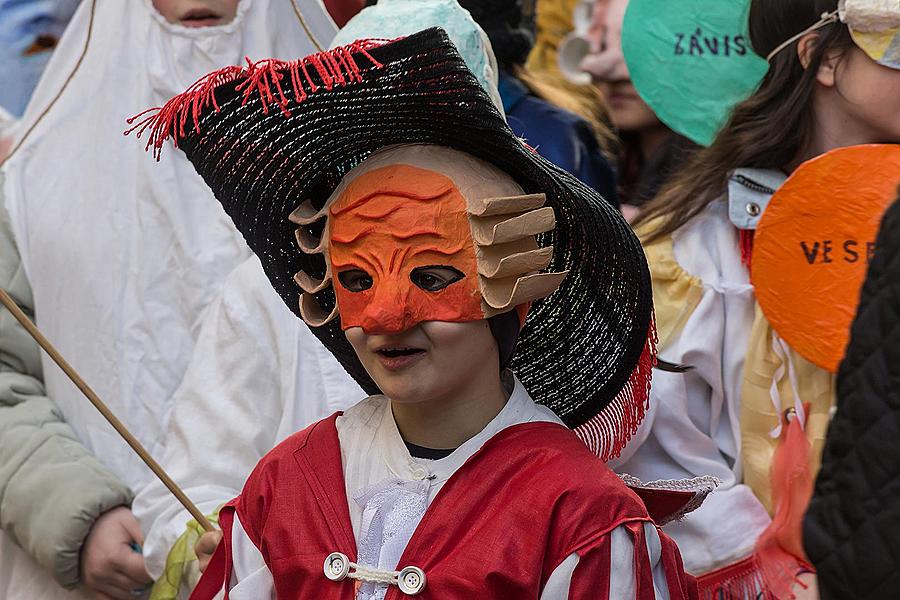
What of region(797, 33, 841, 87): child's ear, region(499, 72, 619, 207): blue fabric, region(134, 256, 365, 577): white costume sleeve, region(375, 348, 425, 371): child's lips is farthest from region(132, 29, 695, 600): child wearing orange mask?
region(499, 72, 619, 207): blue fabric

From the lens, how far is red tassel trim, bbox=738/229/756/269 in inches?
122

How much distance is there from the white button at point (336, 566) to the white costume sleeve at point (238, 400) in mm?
705

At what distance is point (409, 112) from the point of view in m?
2.15

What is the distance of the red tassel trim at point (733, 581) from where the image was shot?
283cm

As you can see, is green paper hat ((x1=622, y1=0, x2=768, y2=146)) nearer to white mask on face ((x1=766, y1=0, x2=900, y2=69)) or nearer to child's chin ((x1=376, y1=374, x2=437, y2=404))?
white mask on face ((x1=766, y1=0, x2=900, y2=69))

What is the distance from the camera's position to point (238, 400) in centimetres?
295

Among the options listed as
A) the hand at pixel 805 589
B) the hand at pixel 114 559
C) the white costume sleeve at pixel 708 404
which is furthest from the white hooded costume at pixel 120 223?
the hand at pixel 805 589

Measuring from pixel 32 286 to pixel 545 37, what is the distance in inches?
100

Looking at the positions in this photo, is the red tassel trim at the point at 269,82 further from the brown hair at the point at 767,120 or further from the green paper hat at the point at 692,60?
the green paper hat at the point at 692,60

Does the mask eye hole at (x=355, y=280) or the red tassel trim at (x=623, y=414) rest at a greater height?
the mask eye hole at (x=355, y=280)

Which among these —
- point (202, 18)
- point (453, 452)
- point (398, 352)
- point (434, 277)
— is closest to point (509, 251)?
point (434, 277)

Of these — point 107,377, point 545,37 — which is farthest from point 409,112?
point 545,37

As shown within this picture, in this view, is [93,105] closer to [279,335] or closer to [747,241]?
[279,335]

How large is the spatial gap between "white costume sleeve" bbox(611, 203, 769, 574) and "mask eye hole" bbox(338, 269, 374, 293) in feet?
3.07
